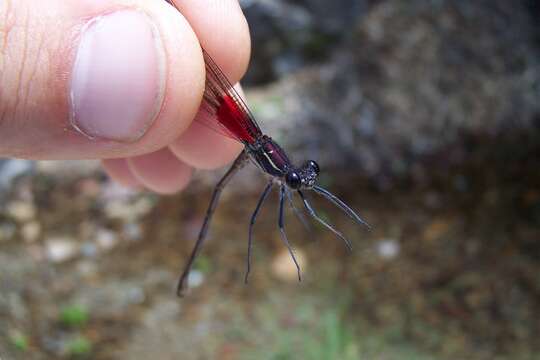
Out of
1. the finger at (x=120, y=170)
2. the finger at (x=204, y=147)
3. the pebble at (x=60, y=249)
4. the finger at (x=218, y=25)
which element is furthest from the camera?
the pebble at (x=60, y=249)

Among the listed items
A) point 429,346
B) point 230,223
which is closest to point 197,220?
point 230,223

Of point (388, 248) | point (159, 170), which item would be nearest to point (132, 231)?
point (159, 170)

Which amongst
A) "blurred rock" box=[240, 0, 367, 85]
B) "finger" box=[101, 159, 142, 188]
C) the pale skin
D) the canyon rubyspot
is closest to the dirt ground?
"finger" box=[101, 159, 142, 188]

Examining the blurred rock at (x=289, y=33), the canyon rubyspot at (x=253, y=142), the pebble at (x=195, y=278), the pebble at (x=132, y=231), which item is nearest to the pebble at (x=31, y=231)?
the pebble at (x=132, y=231)

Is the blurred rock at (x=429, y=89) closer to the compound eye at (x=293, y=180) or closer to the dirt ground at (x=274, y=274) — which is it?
the dirt ground at (x=274, y=274)

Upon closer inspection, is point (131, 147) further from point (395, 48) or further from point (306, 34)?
point (306, 34)

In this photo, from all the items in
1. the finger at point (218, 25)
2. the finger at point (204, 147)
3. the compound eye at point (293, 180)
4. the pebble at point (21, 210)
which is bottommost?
the pebble at point (21, 210)
